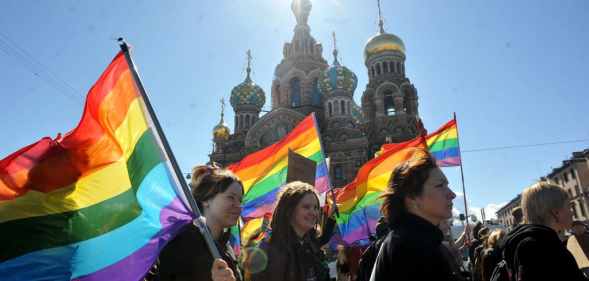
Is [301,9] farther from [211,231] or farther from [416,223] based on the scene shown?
[416,223]

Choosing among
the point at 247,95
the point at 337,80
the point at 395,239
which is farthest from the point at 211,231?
the point at 247,95

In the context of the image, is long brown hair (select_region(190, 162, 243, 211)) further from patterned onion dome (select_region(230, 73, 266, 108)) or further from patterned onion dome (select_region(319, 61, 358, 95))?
patterned onion dome (select_region(230, 73, 266, 108))

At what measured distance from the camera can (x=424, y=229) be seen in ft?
6.69

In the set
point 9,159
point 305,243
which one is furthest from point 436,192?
point 9,159

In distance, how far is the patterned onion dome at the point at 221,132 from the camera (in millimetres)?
36969

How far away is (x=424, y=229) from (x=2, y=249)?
2472mm

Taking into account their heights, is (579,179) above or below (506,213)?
above

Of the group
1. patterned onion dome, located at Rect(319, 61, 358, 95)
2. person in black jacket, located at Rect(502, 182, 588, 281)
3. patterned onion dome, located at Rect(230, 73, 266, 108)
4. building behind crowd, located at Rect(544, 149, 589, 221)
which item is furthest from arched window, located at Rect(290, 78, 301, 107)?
person in black jacket, located at Rect(502, 182, 588, 281)

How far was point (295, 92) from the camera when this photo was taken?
1446 inches

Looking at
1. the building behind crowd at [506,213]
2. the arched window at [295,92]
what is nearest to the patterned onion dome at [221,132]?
the arched window at [295,92]

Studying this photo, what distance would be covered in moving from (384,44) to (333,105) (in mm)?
7332

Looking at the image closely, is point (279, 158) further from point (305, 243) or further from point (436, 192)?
point (436, 192)

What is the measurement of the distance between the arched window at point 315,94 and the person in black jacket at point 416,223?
3271 cm

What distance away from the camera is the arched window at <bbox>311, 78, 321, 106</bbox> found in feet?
116
